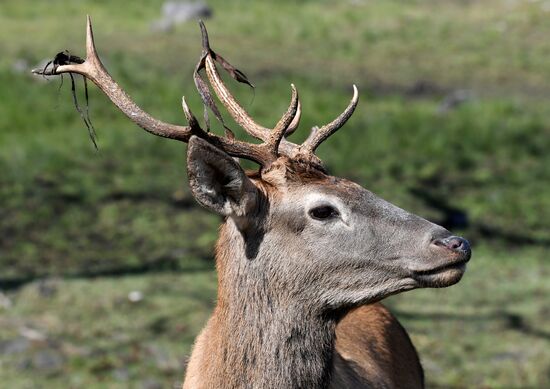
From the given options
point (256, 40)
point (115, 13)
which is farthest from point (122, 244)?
point (115, 13)

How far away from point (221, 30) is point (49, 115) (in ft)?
19.3

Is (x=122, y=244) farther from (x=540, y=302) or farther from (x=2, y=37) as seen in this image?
(x=2, y=37)

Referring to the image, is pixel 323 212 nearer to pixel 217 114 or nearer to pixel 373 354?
pixel 217 114

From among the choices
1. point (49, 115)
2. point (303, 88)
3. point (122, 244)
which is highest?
point (303, 88)

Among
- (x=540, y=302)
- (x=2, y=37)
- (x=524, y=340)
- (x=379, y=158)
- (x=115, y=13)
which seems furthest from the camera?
(x=115, y=13)

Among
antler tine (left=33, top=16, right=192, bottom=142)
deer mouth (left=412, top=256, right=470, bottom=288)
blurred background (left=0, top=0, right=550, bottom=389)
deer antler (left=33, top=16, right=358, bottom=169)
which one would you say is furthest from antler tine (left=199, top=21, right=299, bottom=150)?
deer mouth (left=412, top=256, right=470, bottom=288)

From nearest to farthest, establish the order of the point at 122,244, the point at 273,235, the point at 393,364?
the point at 273,235 < the point at 393,364 < the point at 122,244

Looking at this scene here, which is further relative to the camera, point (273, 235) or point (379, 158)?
point (379, 158)

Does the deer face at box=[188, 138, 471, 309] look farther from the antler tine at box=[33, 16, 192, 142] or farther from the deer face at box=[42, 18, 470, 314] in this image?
the antler tine at box=[33, 16, 192, 142]

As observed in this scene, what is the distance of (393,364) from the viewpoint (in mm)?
4969

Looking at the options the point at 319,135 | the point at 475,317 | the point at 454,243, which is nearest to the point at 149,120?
the point at 319,135

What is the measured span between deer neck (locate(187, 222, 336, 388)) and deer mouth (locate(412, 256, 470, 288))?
15.3 inches

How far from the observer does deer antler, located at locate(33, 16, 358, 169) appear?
3.98m

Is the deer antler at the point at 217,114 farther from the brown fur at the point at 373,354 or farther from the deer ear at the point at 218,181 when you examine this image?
the brown fur at the point at 373,354
